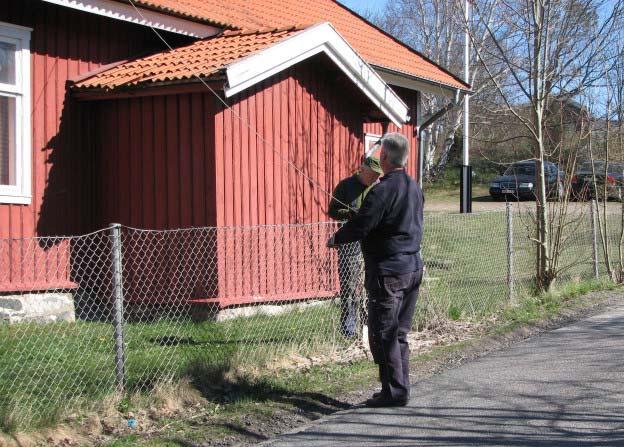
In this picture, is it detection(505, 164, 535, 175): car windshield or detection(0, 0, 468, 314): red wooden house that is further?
detection(505, 164, 535, 175): car windshield

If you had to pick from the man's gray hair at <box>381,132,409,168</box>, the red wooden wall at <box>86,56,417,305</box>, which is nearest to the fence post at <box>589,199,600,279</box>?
the red wooden wall at <box>86,56,417,305</box>

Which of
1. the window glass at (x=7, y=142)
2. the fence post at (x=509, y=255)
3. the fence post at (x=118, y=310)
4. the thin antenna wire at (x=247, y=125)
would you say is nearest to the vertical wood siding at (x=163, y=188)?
the thin antenna wire at (x=247, y=125)

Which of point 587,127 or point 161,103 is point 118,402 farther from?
point 587,127

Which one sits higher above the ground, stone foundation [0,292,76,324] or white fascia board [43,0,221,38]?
white fascia board [43,0,221,38]

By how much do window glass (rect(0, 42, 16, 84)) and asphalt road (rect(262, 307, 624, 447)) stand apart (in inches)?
215

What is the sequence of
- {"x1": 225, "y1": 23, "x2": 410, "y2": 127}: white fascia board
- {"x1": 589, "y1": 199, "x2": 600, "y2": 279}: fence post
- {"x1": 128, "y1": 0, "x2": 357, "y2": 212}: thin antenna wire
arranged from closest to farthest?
{"x1": 128, "y1": 0, "x2": 357, "y2": 212}: thin antenna wire → {"x1": 225, "y1": 23, "x2": 410, "y2": 127}: white fascia board → {"x1": 589, "y1": 199, "x2": 600, "y2": 279}: fence post

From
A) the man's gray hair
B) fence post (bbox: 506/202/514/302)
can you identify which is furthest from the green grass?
fence post (bbox: 506/202/514/302)

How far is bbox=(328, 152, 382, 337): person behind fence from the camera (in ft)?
24.5

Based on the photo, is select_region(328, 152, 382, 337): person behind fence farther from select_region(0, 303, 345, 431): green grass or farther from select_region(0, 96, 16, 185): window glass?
select_region(0, 96, 16, 185): window glass

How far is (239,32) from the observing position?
33.6ft

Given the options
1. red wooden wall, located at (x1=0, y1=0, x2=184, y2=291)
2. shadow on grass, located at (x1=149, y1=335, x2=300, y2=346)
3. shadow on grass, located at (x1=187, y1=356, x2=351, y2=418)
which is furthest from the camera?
red wooden wall, located at (x1=0, y1=0, x2=184, y2=291)

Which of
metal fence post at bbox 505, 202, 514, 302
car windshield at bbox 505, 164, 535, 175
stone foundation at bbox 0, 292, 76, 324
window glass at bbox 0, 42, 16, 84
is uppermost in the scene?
car windshield at bbox 505, 164, 535, 175

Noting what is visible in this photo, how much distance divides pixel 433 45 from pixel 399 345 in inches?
1179

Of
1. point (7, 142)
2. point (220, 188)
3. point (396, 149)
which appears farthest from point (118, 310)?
point (7, 142)
